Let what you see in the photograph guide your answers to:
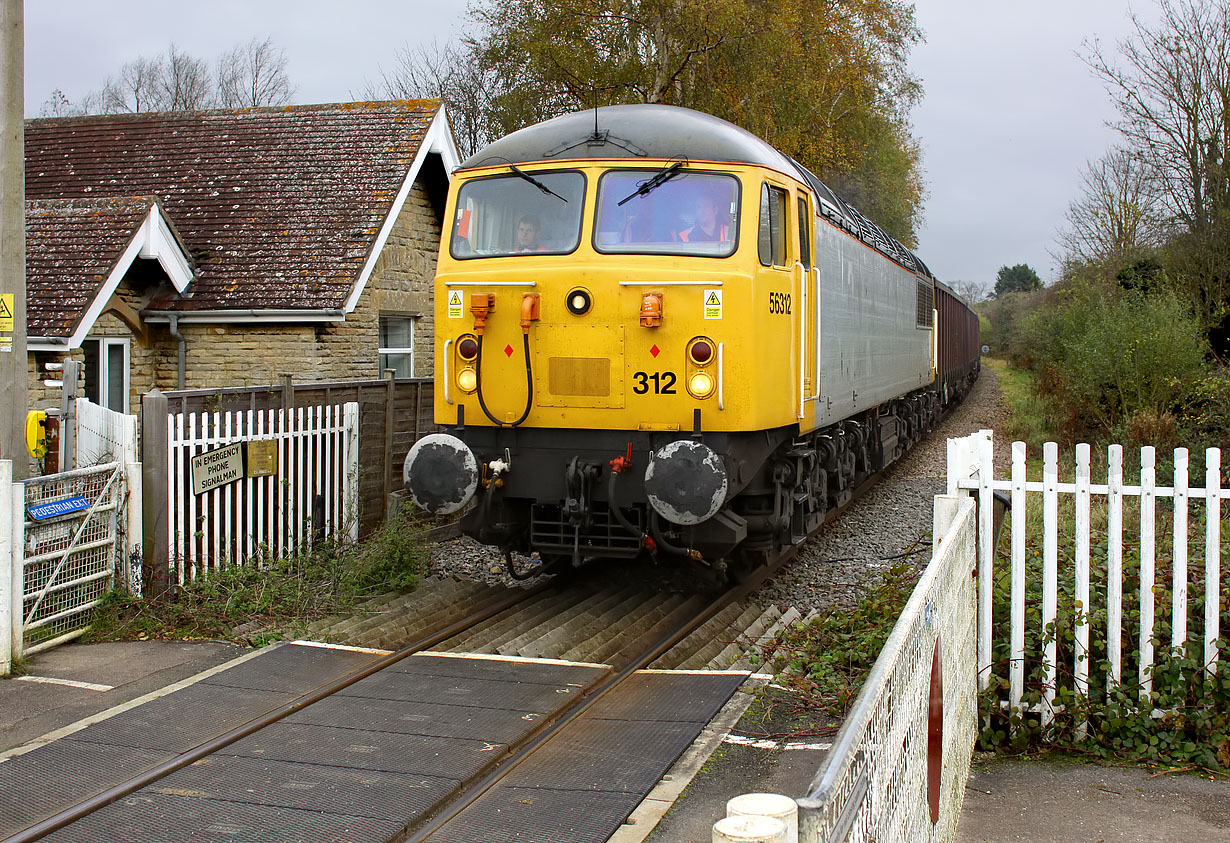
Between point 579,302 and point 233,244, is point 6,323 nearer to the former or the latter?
point 579,302

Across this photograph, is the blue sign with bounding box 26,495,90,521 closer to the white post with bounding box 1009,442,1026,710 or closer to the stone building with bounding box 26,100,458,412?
the stone building with bounding box 26,100,458,412

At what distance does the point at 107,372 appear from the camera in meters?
13.4

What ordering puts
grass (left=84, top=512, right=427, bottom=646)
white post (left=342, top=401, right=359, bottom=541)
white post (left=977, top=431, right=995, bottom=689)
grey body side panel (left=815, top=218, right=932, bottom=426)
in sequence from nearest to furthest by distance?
white post (left=977, top=431, right=995, bottom=689)
grass (left=84, top=512, right=427, bottom=646)
grey body side panel (left=815, top=218, right=932, bottom=426)
white post (left=342, top=401, right=359, bottom=541)

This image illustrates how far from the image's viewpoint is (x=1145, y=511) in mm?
5316

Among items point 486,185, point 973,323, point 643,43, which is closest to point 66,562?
point 486,185

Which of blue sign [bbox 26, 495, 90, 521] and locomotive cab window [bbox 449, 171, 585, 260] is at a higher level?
Answer: locomotive cab window [bbox 449, 171, 585, 260]

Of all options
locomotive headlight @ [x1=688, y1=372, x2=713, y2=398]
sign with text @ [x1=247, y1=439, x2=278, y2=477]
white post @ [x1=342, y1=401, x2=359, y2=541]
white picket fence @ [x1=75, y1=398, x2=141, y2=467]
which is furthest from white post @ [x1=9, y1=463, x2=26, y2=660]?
locomotive headlight @ [x1=688, y1=372, x2=713, y2=398]

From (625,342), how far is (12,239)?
4112mm

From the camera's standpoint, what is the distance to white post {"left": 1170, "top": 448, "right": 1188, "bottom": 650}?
526 centimetres

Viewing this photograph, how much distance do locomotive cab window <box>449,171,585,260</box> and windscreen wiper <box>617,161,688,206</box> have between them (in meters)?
0.37

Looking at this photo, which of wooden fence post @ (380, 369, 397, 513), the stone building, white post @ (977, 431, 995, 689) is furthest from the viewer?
the stone building

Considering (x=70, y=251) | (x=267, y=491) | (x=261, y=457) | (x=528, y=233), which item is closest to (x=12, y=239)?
(x=261, y=457)

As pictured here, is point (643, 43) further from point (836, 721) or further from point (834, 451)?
point (836, 721)

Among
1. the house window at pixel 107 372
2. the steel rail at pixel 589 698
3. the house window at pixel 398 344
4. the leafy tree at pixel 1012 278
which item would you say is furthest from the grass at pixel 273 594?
the leafy tree at pixel 1012 278
